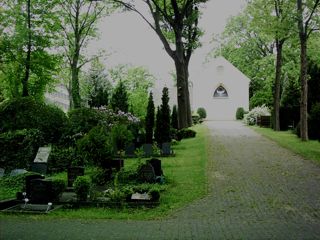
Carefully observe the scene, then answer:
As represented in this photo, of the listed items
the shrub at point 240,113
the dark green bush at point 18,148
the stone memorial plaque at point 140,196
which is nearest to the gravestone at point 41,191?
the stone memorial plaque at point 140,196

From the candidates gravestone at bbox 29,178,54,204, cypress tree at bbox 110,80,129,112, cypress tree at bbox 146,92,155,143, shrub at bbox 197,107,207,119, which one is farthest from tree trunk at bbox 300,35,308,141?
shrub at bbox 197,107,207,119

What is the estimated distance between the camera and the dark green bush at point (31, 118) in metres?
23.4

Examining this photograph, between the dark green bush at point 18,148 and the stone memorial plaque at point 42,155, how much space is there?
72cm

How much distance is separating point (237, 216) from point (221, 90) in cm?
5176

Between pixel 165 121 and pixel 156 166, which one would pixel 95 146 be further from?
pixel 165 121

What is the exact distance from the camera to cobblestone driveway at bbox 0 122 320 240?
10.5 meters

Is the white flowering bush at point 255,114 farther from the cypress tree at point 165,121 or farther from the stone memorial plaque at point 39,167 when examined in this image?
the stone memorial plaque at point 39,167

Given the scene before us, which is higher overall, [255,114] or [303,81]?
[303,81]

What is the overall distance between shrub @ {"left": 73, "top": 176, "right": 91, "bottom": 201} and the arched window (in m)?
50.2

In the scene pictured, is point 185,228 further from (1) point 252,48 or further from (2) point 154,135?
(1) point 252,48

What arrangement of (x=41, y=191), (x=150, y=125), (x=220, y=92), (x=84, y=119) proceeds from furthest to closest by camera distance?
(x=220, y=92) < (x=150, y=125) < (x=84, y=119) < (x=41, y=191)

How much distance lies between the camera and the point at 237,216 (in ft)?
40.7

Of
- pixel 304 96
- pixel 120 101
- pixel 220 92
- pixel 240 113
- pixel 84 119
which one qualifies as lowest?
pixel 84 119

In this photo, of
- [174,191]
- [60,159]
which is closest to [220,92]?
[60,159]
